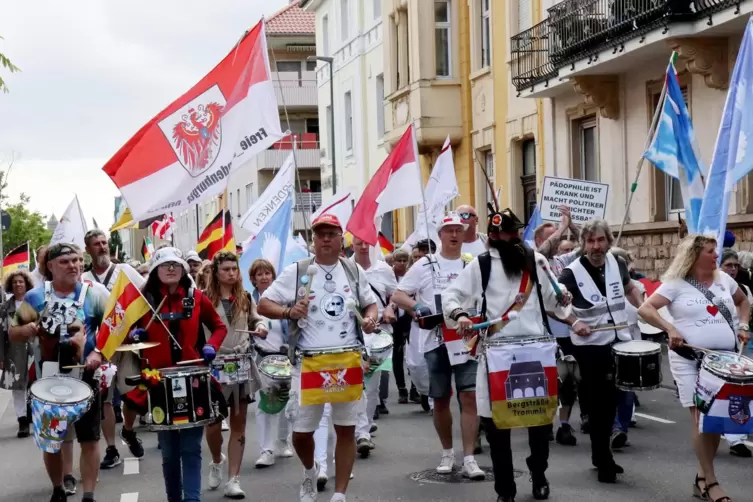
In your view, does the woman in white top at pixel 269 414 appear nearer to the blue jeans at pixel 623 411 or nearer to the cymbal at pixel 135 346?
the cymbal at pixel 135 346

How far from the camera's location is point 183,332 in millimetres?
7605

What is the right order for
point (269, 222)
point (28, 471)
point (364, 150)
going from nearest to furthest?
A: point (28, 471)
point (269, 222)
point (364, 150)

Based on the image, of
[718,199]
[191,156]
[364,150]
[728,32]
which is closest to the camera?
[718,199]

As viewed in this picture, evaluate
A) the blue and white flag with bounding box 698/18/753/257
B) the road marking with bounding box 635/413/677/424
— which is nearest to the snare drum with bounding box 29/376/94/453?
the blue and white flag with bounding box 698/18/753/257

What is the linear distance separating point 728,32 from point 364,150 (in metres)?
21.9

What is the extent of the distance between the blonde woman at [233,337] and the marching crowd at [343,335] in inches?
0.5

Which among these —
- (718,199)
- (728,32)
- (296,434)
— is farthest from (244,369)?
(728,32)

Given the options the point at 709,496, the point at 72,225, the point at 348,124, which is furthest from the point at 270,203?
the point at 348,124

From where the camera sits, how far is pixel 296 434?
7.95 m

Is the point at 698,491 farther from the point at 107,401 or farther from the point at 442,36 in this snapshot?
the point at 442,36

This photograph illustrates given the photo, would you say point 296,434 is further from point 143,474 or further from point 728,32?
point 728,32

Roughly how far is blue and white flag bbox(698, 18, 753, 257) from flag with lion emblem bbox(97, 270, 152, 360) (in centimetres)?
435

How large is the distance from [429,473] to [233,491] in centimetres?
149

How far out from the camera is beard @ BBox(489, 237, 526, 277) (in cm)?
787
